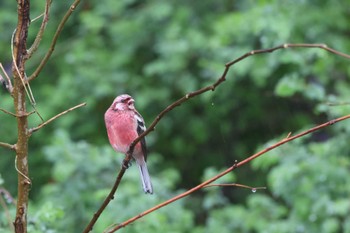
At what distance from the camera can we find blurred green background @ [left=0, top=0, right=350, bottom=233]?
21.3 feet

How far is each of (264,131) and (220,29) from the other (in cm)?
187

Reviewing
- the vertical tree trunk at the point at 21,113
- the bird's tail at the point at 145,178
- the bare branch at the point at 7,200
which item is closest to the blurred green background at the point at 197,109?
the bird's tail at the point at 145,178

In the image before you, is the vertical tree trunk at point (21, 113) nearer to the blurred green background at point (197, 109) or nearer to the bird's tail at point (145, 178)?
the bird's tail at point (145, 178)

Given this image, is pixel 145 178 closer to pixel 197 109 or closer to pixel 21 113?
pixel 21 113

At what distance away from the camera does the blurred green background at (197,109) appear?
650cm

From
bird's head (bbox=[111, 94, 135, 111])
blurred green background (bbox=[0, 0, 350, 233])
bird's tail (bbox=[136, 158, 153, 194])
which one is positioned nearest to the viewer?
bird's tail (bbox=[136, 158, 153, 194])

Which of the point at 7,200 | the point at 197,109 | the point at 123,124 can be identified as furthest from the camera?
the point at 197,109

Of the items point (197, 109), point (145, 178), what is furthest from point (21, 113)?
point (197, 109)

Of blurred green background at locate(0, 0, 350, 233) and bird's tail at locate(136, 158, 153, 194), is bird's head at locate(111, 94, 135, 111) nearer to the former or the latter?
bird's tail at locate(136, 158, 153, 194)

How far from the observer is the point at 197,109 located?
8938 mm

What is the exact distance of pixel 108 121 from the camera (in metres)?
3.93

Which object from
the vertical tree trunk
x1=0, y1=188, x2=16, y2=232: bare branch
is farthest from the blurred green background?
the vertical tree trunk

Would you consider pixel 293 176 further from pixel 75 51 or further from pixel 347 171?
pixel 75 51

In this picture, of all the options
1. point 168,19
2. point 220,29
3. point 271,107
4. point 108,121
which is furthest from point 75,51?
point 108,121
